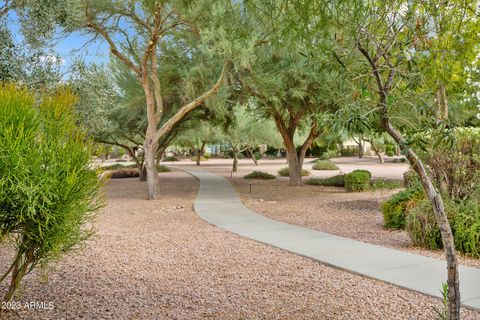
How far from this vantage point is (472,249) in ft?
23.3

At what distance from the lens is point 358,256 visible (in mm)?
7078

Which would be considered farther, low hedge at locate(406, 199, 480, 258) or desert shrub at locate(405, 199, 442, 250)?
desert shrub at locate(405, 199, 442, 250)

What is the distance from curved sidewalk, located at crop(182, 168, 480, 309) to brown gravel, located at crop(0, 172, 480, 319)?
257 millimetres

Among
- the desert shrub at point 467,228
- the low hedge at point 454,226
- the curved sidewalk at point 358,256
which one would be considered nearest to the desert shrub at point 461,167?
the low hedge at point 454,226

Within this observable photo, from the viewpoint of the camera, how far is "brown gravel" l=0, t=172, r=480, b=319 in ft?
15.2

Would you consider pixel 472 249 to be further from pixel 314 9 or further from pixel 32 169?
pixel 32 169

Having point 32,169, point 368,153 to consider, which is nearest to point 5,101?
point 32,169

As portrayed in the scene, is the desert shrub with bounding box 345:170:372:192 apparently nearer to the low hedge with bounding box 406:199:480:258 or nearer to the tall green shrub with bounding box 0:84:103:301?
the low hedge with bounding box 406:199:480:258

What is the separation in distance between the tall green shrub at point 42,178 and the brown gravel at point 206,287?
3.05ft

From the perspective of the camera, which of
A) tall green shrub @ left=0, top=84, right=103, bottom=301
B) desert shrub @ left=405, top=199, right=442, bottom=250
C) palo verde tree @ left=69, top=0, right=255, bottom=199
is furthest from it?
palo verde tree @ left=69, top=0, right=255, bottom=199

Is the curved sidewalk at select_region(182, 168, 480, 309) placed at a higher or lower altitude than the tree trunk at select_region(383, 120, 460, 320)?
lower

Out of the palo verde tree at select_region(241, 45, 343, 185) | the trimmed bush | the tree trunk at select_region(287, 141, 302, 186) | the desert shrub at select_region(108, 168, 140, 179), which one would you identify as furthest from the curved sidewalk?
the desert shrub at select_region(108, 168, 140, 179)

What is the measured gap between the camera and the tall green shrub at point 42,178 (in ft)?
12.0

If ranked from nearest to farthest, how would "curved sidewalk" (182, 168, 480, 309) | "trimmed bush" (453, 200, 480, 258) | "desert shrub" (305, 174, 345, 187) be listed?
1. "curved sidewalk" (182, 168, 480, 309)
2. "trimmed bush" (453, 200, 480, 258)
3. "desert shrub" (305, 174, 345, 187)
